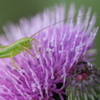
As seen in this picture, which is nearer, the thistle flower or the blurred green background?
the thistle flower

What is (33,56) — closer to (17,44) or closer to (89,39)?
(17,44)

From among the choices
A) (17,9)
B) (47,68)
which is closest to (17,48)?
(47,68)

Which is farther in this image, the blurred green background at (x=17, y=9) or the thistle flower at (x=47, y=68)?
the blurred green background at (x=17, y=9)

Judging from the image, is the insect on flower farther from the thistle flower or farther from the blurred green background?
the blurred green background

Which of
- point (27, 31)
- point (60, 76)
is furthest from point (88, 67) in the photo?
point (27, 31)

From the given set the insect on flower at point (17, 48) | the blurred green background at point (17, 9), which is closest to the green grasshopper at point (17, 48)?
the insect on flower at point (17, 48)

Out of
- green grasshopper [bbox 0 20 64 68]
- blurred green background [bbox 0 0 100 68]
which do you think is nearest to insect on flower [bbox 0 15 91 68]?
green grasshopper [bbox 0 20 64 68]

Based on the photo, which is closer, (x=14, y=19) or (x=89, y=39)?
(x=89, y=39)

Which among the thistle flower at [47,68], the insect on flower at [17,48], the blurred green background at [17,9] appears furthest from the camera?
the blurred green background at [17,9]

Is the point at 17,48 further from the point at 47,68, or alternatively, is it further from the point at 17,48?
the point at 47,68

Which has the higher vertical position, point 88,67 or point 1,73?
point 1,73

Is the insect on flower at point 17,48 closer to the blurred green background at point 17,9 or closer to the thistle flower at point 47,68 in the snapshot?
the thistle flower at point 47,68
